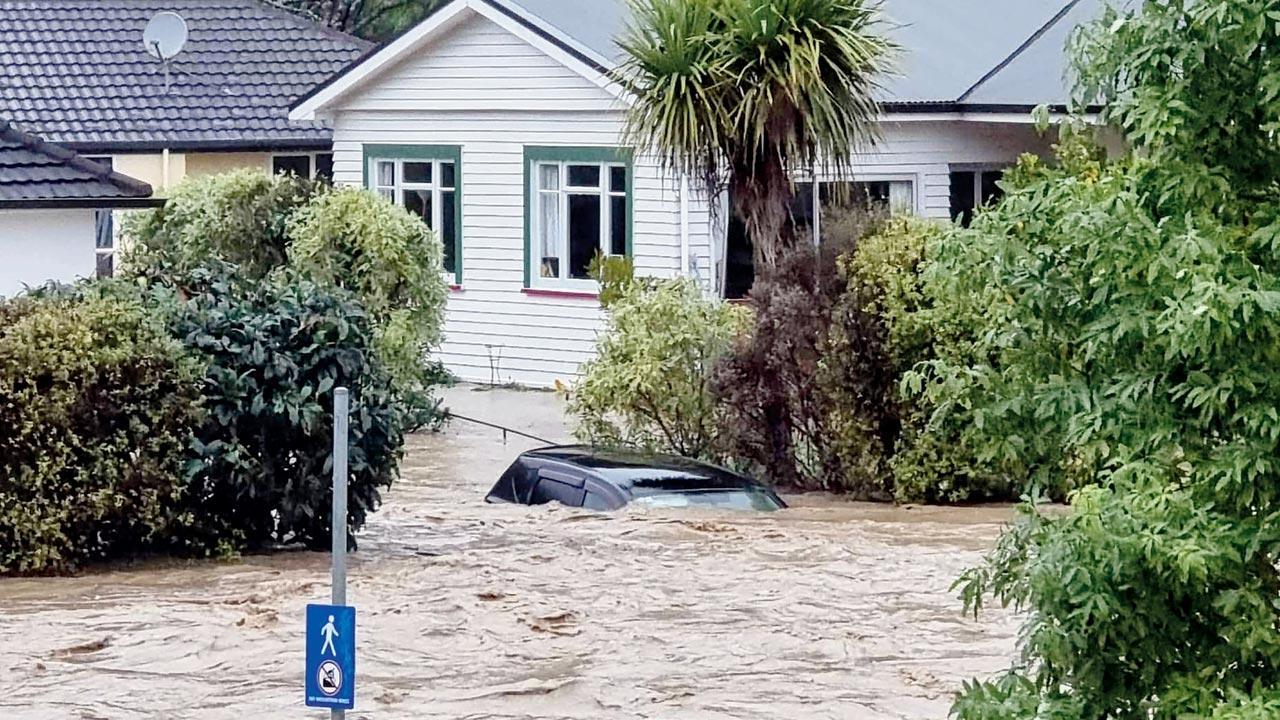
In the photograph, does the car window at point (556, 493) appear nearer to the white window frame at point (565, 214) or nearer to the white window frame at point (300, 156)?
the white window frame at point (565, 214)

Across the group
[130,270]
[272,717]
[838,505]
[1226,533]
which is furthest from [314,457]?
[130,270]

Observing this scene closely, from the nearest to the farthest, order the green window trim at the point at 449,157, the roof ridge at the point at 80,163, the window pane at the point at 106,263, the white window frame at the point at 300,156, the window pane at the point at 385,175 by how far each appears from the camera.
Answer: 1. the roof ridge at the point at 80,163
2. the green window trim at the point at 449,157
3. the window pane at the point at 385,175
4. the window pane at the point at 106,263
5. the white window frame at the point at 300,156

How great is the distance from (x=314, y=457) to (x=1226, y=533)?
8279 millimetres

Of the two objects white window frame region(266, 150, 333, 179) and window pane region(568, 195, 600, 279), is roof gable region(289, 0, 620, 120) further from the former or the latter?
white window frame region(266, 150, 333, 179)

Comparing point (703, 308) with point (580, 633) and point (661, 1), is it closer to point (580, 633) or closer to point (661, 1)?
point (661, 1)

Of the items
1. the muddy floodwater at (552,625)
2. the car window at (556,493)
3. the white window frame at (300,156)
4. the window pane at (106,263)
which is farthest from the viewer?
the white window frame at (300,156)

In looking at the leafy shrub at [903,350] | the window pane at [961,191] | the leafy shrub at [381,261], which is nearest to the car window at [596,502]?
the leafy shrub at [903,350]

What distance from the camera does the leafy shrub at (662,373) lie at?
59.2 feet

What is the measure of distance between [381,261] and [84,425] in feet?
30.3

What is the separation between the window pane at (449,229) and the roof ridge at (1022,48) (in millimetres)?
6139

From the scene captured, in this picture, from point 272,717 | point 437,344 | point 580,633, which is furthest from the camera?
point 437,344

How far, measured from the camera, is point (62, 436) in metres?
12.2

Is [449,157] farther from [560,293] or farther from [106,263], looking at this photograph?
[106,263]

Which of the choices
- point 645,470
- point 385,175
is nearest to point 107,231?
point 385,175
